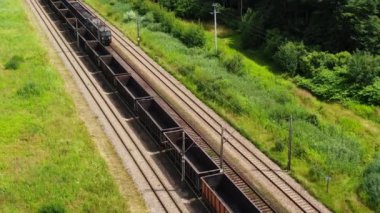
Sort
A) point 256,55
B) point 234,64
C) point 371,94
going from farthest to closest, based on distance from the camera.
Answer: point 256,55
point 234,64
point 371,94

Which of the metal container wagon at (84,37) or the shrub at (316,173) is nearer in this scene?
the shrub at (316,173)

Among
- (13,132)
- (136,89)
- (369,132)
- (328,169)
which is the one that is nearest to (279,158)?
(328,169)

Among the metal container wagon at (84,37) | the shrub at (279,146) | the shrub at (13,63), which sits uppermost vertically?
the metal container wagon at (84,37)

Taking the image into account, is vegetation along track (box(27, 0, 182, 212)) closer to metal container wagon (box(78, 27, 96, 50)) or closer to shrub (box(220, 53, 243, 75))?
metal container wagon (box(78, 27, 96, 50))

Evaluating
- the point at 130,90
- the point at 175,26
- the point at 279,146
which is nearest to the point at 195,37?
the point at 175,26

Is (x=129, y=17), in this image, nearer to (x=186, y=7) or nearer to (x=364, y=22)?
(x=186, y=7)

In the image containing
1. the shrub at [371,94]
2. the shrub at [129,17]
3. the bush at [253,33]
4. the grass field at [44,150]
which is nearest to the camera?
the grass field at [44,150]

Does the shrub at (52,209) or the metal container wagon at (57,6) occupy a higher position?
the metal container wagon at (57,6)

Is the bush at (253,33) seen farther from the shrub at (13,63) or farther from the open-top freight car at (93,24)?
the shrub at (13,63)

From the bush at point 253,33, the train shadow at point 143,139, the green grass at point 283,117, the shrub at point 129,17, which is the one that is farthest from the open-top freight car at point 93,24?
the bush at point 253,33
